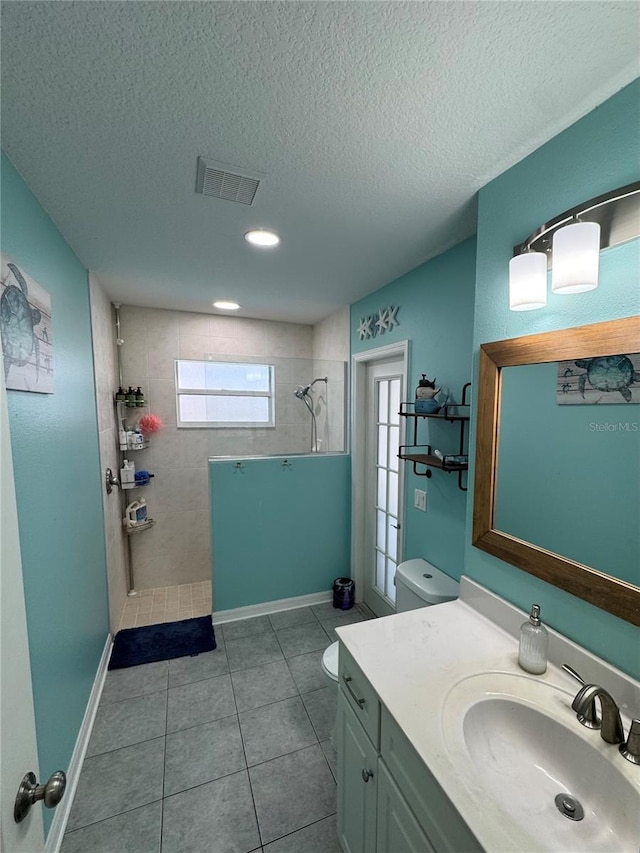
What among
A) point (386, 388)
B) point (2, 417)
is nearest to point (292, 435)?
point (386, 388)

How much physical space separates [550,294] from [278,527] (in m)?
2.40

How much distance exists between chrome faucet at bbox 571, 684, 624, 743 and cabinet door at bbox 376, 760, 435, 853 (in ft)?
1.58

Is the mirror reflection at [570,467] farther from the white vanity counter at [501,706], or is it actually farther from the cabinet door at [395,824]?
the cabinet door at [395,824]

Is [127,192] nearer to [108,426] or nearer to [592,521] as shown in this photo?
[108,426]

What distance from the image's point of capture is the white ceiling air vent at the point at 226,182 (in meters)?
1.22

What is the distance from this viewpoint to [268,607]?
283cm

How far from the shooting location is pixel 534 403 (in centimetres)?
117

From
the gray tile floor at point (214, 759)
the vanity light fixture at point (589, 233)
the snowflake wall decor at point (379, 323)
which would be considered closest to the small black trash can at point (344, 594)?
the gray tile floor at point (214, 759)

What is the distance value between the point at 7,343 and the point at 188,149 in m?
0.86

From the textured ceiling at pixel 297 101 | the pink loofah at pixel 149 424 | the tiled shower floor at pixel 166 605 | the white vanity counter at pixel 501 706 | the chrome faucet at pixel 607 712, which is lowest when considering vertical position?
the tiled shower floor at pixel 166 605

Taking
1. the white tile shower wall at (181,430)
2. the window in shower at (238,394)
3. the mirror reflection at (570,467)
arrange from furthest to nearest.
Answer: the white tile shower wall at (181,430), the window in shower at (238,394), the mirror reflection at (570,467)

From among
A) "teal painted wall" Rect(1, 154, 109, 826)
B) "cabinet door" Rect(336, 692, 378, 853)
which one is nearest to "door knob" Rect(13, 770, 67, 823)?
"teal painted wall" Rect(1, 154, 109, 826)

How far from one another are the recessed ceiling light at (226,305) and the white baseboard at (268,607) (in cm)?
247

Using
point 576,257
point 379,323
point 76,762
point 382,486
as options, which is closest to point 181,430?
point 382,486
